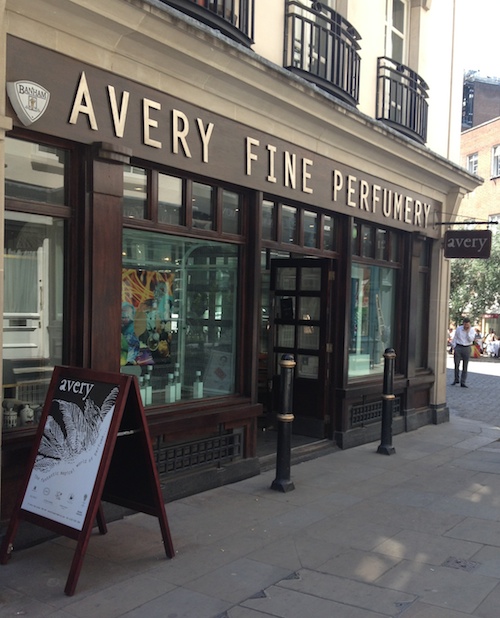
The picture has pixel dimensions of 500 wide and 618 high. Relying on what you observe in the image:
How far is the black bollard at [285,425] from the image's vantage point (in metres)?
6.16

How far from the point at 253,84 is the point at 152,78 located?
1213 millimetres

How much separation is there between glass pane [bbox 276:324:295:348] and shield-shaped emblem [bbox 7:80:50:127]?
4.98 metres

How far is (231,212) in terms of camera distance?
672cm

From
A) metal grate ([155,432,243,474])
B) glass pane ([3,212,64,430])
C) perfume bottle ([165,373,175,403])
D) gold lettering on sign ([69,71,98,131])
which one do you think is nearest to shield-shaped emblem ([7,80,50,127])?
gold lettering on sign ([69,71,98,131])

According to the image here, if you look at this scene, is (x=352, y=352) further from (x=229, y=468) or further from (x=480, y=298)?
(x=480, y=298)

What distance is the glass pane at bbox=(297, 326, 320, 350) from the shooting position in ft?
28.2

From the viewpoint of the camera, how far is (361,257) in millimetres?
8969

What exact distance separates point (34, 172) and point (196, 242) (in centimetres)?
194

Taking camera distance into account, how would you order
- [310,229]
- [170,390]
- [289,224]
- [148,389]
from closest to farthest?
[148,389] < [170,390] < [289,224] < [310,229]

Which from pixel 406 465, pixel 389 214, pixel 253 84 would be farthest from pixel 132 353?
pixel 389 214

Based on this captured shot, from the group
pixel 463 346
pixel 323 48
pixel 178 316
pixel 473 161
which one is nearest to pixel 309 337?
pixel 178 316

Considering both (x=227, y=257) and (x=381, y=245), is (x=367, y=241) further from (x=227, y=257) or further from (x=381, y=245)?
(x=227, y=257)

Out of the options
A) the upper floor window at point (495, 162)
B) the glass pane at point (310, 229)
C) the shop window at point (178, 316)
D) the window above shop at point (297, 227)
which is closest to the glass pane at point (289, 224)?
the window above shop at point (297, 227)

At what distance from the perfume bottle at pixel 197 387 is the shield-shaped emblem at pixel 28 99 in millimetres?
3000
